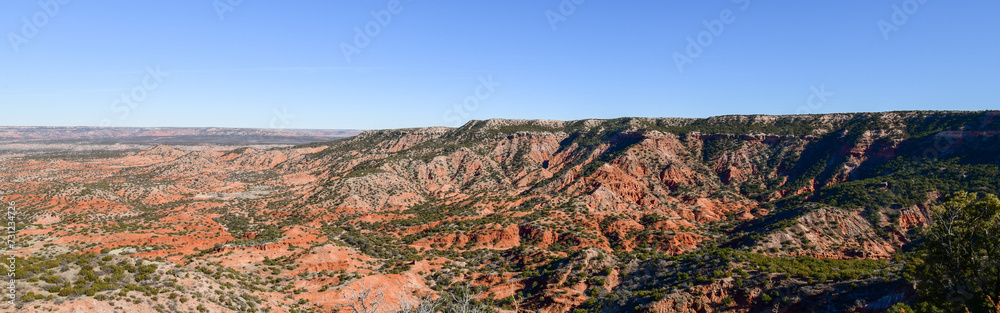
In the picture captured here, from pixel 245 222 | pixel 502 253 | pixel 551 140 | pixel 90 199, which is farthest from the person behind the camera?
pixel 551 140

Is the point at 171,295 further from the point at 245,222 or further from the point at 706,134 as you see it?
the point at 706,134

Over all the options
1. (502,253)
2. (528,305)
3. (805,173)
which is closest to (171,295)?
(528,305)

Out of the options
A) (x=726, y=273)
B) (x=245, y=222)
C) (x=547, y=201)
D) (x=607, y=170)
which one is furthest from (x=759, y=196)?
(x=245, y=222)

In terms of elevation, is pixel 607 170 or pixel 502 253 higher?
pixel 607 170

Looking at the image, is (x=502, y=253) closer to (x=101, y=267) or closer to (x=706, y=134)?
(x=101, y=267)

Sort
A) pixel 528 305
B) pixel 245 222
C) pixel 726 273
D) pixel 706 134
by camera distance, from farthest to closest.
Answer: pixel 706 134 < pixel 245 222 < pixel 528 305 < pixel 726 273

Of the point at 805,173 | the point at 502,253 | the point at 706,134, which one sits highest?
the point at 706,134

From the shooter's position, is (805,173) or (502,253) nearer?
(502,253)
